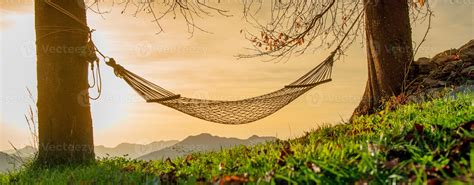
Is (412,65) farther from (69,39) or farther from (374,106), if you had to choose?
(69,39)

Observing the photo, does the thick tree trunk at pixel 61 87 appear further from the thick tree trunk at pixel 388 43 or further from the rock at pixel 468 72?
the rock at pixel 468 72

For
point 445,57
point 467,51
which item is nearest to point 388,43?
point 445,57

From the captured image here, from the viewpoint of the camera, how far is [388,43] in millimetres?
7887

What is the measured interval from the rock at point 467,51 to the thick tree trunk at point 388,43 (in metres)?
1.02

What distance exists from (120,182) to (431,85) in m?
5.55

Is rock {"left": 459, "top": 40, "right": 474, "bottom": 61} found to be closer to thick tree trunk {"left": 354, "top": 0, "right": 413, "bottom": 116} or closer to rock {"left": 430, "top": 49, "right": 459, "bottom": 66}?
rock {"left": 430, "top": 49, "right": 459, "bottom": 66}

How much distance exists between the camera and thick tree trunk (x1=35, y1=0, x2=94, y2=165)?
19.9ft

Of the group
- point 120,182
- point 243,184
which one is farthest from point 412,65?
point 243,184

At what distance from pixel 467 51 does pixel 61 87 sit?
19.9 feet

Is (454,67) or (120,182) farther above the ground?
(454,67)

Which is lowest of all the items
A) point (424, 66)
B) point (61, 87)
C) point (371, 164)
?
point (371, 164)

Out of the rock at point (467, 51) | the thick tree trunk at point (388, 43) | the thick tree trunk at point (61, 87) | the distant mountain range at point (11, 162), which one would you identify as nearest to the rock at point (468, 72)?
the rock at point (467, 51)

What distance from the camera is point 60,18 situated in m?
6.15

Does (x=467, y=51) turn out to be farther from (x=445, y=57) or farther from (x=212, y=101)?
(x=212, y=101)
